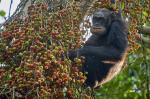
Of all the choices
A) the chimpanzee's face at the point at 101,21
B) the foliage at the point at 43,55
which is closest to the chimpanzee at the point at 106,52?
the chimpanzee's face at the point at 101,21

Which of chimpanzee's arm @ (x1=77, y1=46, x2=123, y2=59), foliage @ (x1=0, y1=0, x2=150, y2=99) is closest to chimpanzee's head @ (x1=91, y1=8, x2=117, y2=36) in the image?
chimpanzee's arm @ (x1=77, y1=46, x2=123, y2=59)

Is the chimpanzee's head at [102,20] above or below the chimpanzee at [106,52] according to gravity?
above

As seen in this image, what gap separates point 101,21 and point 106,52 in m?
0.65

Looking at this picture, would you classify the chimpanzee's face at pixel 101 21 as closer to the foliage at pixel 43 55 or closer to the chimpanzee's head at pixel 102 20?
the chimpanzee's head at pixel 102 20

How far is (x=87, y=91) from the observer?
371 cm

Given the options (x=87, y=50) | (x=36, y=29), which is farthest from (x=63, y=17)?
(x=87, y=50)

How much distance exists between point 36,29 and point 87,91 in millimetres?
625

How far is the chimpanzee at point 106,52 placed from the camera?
16.6 ft

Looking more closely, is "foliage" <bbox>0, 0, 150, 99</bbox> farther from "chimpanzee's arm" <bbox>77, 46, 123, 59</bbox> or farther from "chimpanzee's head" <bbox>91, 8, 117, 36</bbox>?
"chimpanzee's head" <bbox>91, 8, 117, 36</bbox>

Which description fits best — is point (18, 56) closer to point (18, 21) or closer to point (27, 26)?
point (27, 26)

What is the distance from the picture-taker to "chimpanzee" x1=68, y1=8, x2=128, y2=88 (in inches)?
199

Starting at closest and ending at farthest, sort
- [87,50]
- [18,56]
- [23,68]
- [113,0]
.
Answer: [23,68] → [18,56] → [113,0] → [87,50]

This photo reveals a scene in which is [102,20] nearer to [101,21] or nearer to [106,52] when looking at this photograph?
[101,21]

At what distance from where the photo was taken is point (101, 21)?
5727 millimetres
